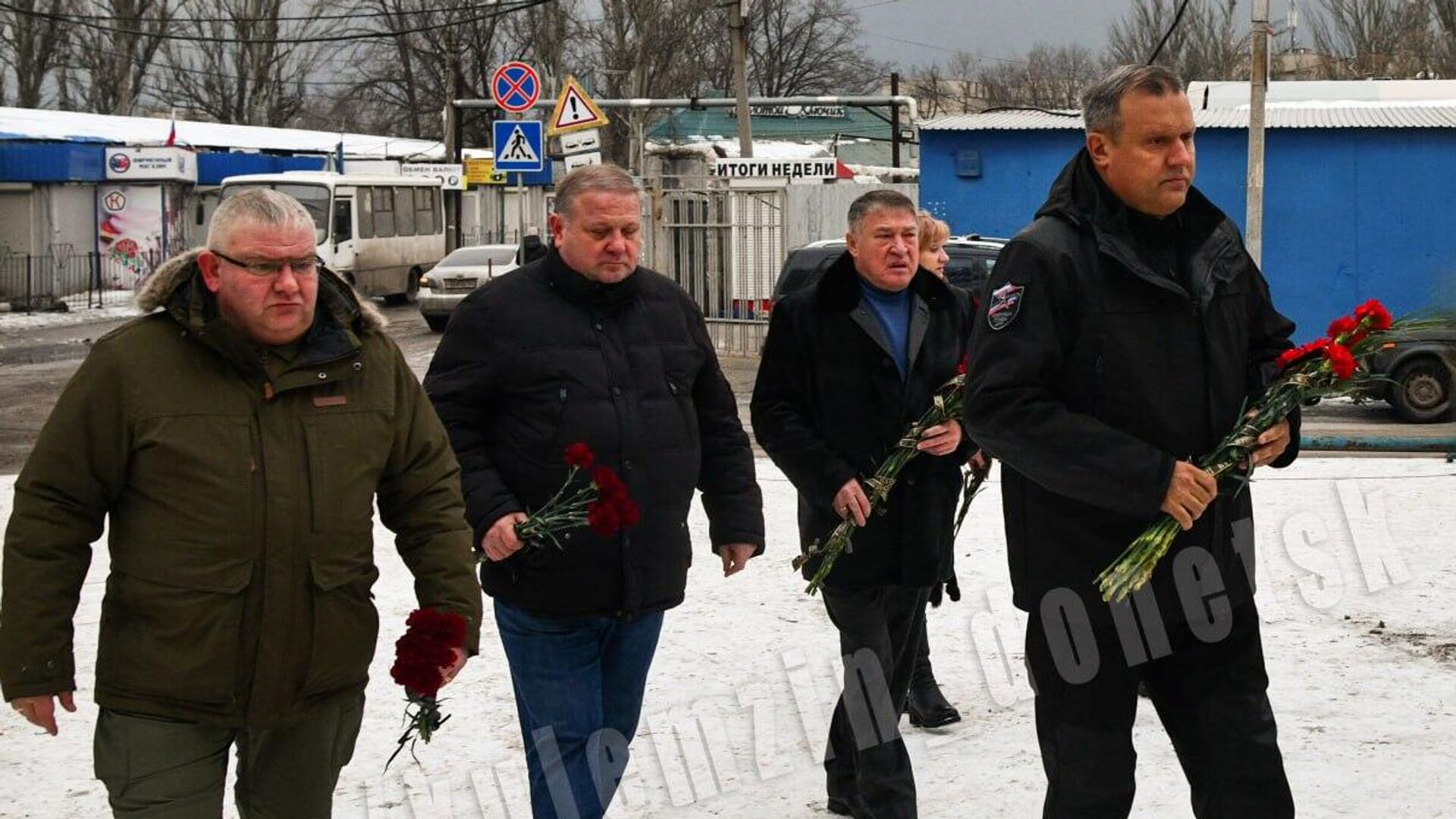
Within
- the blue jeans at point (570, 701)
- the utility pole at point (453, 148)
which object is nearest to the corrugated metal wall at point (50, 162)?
the utility pole at point (453, 148)

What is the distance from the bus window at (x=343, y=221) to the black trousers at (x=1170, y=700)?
2973 centimetres

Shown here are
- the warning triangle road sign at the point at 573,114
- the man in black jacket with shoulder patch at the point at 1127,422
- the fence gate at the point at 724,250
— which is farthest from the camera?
the fence gate at the point at 724,250

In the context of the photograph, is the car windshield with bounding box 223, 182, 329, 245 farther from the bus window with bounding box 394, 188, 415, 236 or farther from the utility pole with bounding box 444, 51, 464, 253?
the utility pole with bounding box 444, 51, 464, 253

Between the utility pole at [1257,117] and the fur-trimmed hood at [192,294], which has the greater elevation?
the utility pole at [1257,117]

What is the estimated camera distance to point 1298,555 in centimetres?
792

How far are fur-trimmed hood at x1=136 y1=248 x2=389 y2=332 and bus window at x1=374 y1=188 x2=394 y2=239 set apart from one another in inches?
1209

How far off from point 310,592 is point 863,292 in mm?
2034

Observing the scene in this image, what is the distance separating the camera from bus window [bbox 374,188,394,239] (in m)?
33.7

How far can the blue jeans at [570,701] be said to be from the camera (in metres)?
4.26

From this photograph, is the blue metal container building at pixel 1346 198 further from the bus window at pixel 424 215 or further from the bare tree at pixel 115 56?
the bare tree at pixel 115 56

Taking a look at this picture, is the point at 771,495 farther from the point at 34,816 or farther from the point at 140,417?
the point at 140,417

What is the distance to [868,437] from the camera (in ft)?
15.8

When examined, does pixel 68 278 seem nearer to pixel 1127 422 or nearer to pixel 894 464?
pixel 894 464

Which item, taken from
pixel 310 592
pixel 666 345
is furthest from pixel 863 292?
pixel 310 592
